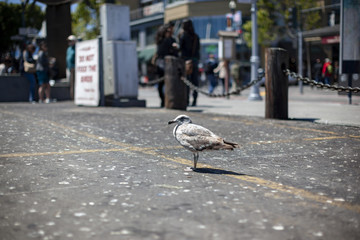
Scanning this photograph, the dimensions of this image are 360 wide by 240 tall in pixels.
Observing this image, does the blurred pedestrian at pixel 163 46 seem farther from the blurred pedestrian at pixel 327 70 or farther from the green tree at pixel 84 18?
the green tree at pixel 84 18

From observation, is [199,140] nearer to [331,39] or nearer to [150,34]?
[331,39]

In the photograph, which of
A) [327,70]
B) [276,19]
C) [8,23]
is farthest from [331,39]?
[8,23]

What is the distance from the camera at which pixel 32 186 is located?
401 centimetres

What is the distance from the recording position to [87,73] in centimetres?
1353

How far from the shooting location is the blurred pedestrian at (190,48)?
1262 cm

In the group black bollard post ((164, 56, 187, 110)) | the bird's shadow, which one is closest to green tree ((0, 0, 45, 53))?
black bollard post ((164, 56, 187, 110))

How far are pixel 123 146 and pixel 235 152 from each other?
1.32 metres

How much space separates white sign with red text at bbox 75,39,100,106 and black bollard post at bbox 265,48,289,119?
17.2 ft

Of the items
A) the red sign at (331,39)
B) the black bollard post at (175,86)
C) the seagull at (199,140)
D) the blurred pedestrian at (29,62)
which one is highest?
the red sign at (331,39)

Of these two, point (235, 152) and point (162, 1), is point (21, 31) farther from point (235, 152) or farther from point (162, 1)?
point (162, 1)

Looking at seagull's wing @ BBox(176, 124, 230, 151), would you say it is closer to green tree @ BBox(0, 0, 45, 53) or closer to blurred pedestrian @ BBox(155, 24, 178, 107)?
blurred pedestrian @ BBox(155, 24, 178, 107)

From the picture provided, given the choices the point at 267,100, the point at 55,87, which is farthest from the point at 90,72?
the point at 267,100

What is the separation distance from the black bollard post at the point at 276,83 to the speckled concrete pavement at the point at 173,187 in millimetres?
2028

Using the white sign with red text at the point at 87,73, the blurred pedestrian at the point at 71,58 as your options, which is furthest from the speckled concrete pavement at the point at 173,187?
the blurred pedestrian at the point at 71,58
